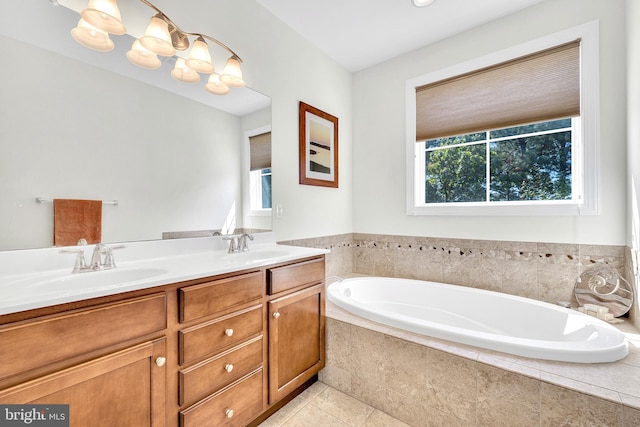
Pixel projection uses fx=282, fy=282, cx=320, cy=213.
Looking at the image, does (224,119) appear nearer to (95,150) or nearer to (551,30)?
(95,150)

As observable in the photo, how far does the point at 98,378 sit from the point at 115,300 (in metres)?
0.25

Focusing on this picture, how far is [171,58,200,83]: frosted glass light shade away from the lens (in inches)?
65.1

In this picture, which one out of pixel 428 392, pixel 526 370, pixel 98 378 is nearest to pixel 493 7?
pixel 526 370

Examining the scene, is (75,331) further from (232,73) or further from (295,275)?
(232,73)

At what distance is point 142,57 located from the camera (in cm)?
151

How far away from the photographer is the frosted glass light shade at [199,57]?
166 cm

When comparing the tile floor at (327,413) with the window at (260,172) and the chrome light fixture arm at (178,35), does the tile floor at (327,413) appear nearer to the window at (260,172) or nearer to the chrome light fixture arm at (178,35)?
the window at (260,172)

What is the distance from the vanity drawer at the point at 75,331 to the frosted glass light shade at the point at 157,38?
129cm

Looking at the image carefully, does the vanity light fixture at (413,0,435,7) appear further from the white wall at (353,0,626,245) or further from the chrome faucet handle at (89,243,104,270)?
the chrome faucet handle at (89,243,104,270)

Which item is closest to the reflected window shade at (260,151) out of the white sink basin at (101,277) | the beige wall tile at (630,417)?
the white sink basin at (101,277)

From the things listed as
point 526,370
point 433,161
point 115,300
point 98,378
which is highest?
point 433,161

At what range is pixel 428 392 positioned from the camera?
1.46 m

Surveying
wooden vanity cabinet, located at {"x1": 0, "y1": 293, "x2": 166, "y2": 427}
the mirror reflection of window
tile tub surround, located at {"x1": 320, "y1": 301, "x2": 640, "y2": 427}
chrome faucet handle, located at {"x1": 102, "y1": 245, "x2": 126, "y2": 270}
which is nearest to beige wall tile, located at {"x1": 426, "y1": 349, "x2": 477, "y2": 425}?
tile tub surround, located at {"x1": 320, "y1": 301, "x2": 640, "y2": 427}

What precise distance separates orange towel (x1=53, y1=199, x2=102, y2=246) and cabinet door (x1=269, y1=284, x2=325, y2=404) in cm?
93
